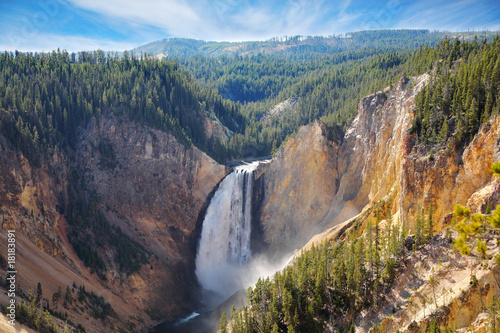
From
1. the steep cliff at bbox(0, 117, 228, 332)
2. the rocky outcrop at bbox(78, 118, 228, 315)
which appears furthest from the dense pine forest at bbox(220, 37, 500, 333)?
the rocky outcrop at bbox(78, 118, 228, 315)

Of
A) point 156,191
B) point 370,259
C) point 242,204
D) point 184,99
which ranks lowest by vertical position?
point 370,259

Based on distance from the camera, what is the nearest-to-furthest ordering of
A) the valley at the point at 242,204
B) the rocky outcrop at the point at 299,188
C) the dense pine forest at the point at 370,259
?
the valley at the point at 242,204
the dense pine forest at the point at 370,259
the rocky outcrop at the point at 299,188

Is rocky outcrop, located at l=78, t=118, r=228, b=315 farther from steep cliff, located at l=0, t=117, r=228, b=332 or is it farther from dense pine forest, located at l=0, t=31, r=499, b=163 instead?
dense pine forest, located at l=0, t=31, r=499, b=163

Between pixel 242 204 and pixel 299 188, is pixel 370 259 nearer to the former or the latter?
pixel 299 188

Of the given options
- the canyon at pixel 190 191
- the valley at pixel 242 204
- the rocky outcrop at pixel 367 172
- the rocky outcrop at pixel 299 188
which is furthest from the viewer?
the rocky outcrop at pixel 299 188

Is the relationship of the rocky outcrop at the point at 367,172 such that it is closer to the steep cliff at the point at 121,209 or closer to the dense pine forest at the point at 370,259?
the dense pine forest at the point at 370,259

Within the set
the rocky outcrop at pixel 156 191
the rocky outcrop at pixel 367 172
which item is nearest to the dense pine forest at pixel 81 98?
the rocky outcrop at pixel 156 191

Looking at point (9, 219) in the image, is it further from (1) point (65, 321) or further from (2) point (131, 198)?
(2) point (131, 198)

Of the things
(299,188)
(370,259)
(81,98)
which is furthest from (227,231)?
(81,98)
